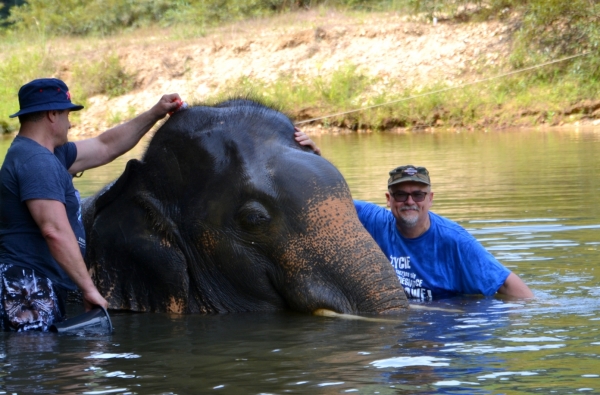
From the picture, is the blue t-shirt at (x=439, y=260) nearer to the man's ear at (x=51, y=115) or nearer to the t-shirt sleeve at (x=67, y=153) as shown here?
the t-shirt sleeve at (x=67, y=153)

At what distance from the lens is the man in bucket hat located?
5.75 metres

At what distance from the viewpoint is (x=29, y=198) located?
227 inches

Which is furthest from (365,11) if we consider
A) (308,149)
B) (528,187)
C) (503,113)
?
(308,149)

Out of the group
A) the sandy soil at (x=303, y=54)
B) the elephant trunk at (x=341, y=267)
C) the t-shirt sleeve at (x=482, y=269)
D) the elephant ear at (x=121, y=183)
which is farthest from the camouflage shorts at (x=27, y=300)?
the sandy soil at (x=303, y=54)

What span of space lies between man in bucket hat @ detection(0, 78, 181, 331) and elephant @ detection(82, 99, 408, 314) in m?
0.34

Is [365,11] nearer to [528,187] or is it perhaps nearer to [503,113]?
[503,113]

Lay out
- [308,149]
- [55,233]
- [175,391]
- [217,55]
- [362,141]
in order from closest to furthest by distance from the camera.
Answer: [175,391]
[55,233]
[308,149]
[362,141]
[217,55]

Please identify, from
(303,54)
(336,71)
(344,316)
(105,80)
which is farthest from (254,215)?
(105,80)

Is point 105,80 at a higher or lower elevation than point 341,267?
higher

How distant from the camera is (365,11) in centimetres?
3516

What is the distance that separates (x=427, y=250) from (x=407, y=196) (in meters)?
0.43

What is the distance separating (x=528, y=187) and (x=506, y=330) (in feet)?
24.5

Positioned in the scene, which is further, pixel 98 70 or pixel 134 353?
pixel 98 70

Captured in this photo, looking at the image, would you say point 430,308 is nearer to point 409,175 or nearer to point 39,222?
point 409,175
